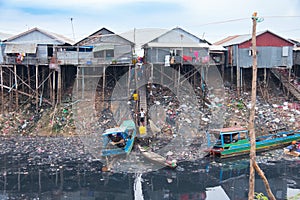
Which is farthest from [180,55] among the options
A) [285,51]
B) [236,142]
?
[236,142]

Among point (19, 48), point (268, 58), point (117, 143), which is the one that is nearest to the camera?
point (117, 143)

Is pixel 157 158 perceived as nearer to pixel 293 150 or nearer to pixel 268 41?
pixel 293 150

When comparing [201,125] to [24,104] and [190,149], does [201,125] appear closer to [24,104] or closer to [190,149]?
[190,149]

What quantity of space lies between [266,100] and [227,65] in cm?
333

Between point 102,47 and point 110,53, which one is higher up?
point 102,47

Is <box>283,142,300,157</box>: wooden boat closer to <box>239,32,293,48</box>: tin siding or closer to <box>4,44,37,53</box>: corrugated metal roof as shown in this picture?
<box>239,32,293,48</box>: tin siding

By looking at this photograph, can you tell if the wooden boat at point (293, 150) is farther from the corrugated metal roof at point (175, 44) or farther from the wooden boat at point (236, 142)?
the corrugated metal roof at point (175, 44)

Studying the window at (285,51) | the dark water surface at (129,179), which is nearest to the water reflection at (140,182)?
the dark water surface at (129,179)

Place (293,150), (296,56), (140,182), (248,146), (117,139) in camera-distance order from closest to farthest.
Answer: (140,182) → (117,139) → (293,150) → (248,146) → (296,56)

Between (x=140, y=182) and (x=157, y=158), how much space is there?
1.86m

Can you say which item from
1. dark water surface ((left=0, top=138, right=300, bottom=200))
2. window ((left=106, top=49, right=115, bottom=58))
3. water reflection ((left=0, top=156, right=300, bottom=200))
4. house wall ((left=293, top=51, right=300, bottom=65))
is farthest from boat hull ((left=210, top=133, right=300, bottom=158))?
window ((left=106, top=49, right=115, bottom=58))

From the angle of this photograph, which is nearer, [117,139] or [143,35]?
[117,139]

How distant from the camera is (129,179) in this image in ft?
42.1

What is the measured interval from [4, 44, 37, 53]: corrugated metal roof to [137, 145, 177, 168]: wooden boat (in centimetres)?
881
